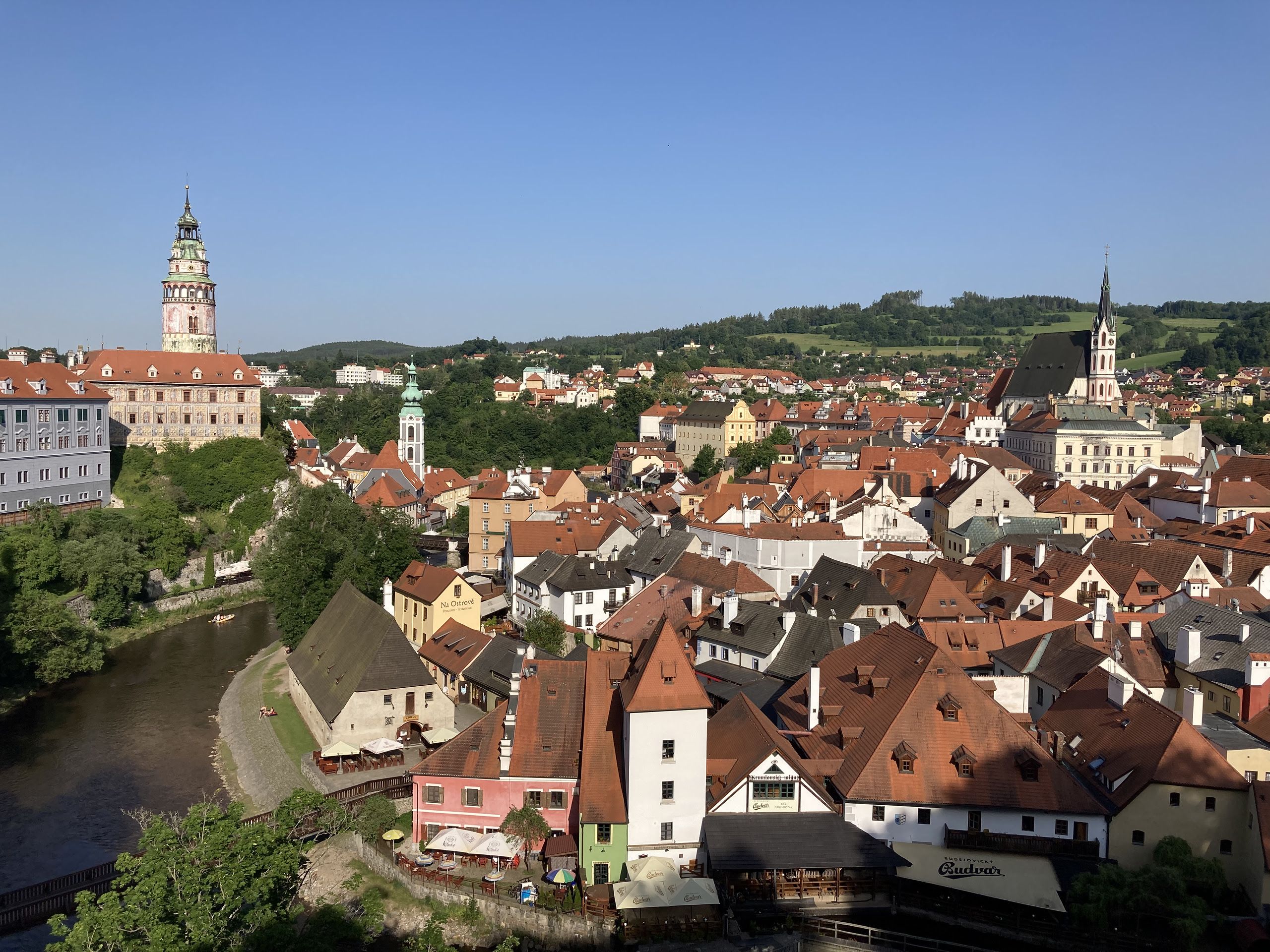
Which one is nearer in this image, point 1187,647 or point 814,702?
point 814,702

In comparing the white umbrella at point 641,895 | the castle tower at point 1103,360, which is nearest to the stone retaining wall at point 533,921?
the white umbrella at point 641,895

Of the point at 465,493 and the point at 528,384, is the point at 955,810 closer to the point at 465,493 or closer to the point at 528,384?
the point at 465,493

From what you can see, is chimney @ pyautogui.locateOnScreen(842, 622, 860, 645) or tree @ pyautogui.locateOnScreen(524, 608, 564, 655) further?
tree @ pyautogui.locateOnScreen(524, 608, 564, 655)

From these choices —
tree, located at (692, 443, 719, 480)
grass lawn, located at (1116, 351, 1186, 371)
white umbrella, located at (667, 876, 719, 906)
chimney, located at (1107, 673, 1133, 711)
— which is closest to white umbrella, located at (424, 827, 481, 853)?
white umbrella, located at (667, 876, 719, 906)

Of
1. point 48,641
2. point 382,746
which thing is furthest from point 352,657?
point 48,641

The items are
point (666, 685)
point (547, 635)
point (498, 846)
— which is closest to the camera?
point (666, 685)

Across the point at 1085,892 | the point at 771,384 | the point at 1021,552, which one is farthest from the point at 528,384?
the point at 1085,892

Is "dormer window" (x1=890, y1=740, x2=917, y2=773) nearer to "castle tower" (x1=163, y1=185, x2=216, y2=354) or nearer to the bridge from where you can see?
the bridge

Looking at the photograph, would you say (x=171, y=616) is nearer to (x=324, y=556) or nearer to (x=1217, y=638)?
(x=324, y=556)
